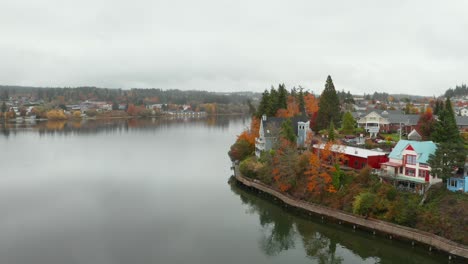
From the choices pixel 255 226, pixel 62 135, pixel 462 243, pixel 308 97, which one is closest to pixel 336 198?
pixel 255 226

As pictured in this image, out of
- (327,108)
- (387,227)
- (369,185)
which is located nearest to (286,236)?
(387,227)

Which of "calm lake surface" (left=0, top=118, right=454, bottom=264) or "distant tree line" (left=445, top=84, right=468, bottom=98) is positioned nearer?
"calm lake surface" (left=0, top=118, right=454, bottom=264)

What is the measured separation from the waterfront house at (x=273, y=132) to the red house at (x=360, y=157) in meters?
7.19

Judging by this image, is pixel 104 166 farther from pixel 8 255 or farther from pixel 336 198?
pixel 336 198

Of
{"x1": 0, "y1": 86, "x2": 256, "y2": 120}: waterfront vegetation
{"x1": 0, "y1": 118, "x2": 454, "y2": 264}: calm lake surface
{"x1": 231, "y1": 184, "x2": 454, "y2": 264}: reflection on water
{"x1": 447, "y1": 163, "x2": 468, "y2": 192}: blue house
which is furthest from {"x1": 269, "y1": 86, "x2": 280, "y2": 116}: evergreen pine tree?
{"x1": 0, "y1": 86, "x2": 256, "y2": 120}: waterfront vegetation

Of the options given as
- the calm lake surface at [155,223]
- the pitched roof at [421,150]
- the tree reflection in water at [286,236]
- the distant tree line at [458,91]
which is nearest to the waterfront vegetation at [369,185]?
the pitched roof at [421,150]

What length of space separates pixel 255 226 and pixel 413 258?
344 inches

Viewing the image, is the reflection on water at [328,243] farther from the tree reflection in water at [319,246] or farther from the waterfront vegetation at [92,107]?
the waterfront vegetation at [92,107]

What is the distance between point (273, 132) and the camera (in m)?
32.9

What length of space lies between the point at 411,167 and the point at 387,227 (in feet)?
15.1

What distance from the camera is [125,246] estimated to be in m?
18.7

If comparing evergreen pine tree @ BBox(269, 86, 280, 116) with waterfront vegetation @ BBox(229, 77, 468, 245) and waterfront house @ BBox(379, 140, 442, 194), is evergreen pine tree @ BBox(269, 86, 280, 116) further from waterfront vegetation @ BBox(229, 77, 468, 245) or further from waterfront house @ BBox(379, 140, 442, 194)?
waterfront house @ BBox(379, 140, 442, 194)

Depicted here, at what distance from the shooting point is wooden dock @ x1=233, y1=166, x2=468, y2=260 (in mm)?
17105

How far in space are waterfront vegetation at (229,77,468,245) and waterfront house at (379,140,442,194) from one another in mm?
584
